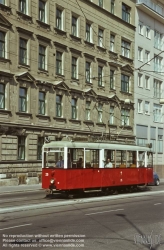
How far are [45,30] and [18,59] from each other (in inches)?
156

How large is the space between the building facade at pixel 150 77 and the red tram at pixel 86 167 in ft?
76.4

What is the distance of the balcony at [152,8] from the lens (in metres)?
49.4

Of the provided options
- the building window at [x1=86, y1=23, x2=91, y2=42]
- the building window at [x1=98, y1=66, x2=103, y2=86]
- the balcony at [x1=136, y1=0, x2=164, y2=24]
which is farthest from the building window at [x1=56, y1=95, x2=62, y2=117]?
the balcony at [x1=136, y1=0, x2=164, y2=24]

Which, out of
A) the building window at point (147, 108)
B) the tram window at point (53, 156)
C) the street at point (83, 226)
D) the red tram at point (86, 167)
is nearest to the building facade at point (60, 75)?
the red tram at point (86, 167)

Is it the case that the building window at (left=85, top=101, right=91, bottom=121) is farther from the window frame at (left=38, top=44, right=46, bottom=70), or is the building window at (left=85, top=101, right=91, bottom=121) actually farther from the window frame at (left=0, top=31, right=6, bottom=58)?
the window frame at (left=0, top=31, right=6, bottom=58)

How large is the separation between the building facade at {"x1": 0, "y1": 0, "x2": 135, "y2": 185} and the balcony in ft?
3.88

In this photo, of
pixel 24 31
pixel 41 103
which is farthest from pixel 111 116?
pixel 24 31

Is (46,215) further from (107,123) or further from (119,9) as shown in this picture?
(119,9)

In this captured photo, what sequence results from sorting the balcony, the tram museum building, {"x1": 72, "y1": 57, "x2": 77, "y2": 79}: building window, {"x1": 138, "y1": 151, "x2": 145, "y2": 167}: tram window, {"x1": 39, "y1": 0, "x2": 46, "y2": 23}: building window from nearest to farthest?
1. {"x1": 138, "y1": 151, "x2": 145, "y2": 167}: tram window
2. the tram museum building
3. {"x1": 39, "y1": 0, "x2": 46, "y2": 23}: building window
4. {"x1": 72, "y1": 57, "x2": 77, "y2": 79}: building window
5. the balcony

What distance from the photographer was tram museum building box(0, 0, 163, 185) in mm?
32531

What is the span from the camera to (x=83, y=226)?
1309cm

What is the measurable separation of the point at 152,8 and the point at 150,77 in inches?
278

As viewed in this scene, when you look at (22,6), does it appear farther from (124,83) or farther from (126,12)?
(126,12)

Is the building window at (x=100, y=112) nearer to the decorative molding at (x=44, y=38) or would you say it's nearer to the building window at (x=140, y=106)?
the building window at (x=140, y=106)
